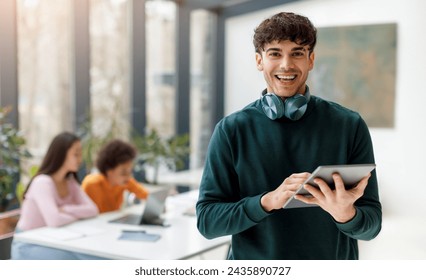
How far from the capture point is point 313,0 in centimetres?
175

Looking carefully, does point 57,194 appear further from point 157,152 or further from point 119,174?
point 157,152

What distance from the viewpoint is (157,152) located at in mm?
4227

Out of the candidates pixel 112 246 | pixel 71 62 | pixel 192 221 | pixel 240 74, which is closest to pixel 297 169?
pixel 240 74

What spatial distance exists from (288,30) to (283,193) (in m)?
0.43

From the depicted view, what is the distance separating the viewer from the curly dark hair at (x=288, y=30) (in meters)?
1.28

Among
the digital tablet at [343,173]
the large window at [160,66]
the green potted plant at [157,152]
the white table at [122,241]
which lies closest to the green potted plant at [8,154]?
the white table at [122,241]

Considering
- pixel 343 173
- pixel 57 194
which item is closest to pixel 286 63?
pixel 343 173

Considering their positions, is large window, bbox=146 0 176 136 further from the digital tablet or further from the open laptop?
the digital tablet

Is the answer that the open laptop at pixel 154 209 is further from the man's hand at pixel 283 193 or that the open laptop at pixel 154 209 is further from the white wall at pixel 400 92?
the man's hand at pixel 283 193

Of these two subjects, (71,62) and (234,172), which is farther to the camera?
Answer: (71,62)

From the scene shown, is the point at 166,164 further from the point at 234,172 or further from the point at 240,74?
the point at 234,172

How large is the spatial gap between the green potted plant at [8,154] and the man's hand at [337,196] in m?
2.48

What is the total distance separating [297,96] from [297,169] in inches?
7.6

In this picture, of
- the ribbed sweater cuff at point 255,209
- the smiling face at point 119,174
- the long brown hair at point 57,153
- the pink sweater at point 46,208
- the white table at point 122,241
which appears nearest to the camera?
the ribbed sweater cuff at point 255,209
